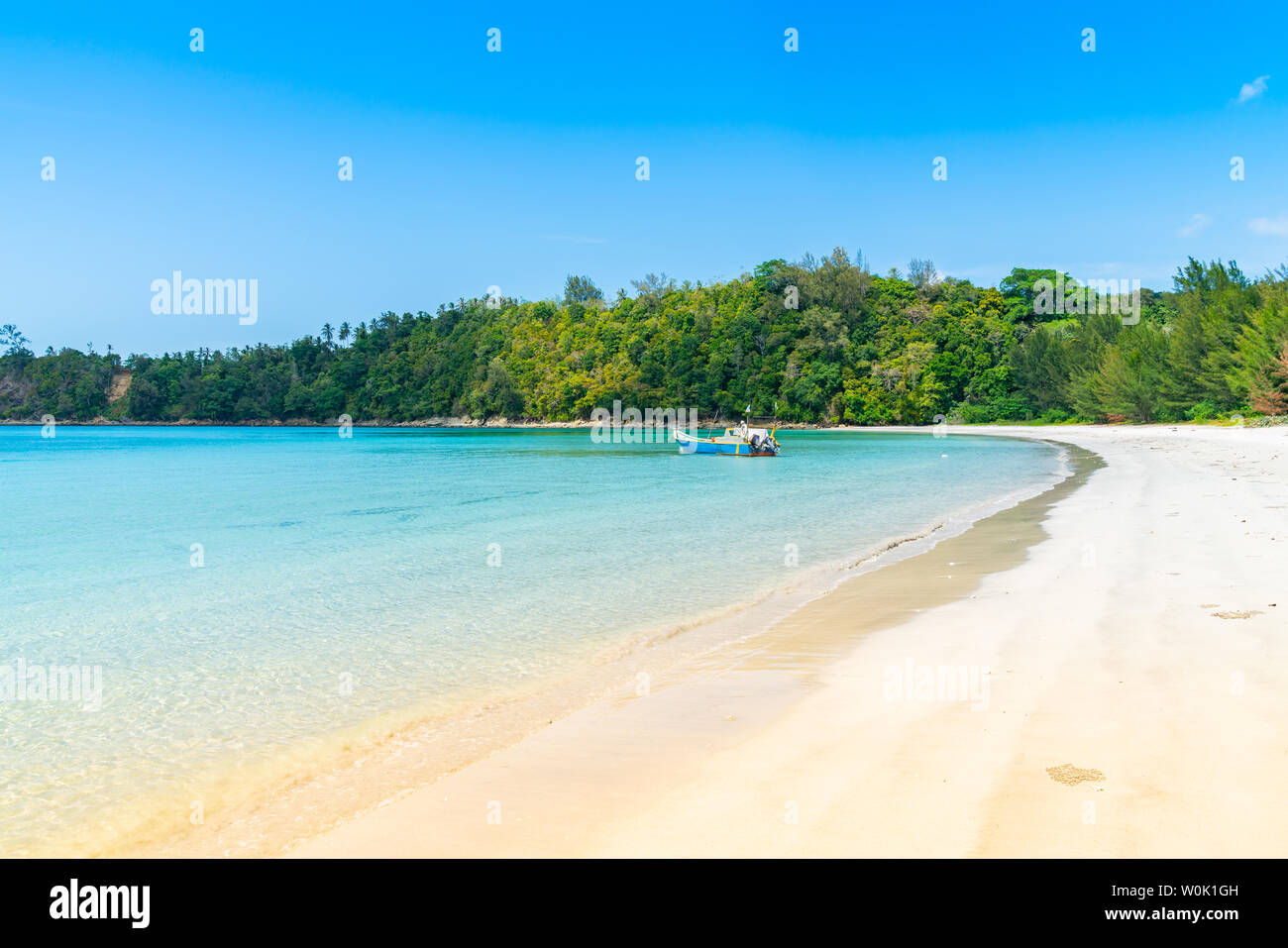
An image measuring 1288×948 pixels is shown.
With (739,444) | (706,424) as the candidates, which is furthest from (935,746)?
(706,424)

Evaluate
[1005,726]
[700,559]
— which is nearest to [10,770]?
[1005,726]

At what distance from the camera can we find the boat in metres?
50.7

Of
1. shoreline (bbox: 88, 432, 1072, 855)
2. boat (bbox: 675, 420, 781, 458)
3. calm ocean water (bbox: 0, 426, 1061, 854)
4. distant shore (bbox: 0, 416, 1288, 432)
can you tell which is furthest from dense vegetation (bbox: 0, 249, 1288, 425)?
shoreline (bbox: 88, 432, 1072, 855)

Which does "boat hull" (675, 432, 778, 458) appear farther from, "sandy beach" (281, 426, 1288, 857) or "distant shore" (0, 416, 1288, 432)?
"sandy beach" (281, 426, 1288, 857)

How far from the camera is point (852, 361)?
363ft

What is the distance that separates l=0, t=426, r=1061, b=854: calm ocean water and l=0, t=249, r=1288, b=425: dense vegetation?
39007mm

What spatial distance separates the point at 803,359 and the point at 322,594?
10615 cm

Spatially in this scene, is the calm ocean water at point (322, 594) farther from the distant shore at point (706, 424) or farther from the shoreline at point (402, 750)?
the distant shore at point (706, 424)

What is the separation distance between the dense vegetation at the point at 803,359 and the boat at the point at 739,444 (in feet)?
89.3

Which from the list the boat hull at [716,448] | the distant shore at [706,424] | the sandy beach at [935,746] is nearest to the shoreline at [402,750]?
the sandy beach at [935,746]

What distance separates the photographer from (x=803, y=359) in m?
113

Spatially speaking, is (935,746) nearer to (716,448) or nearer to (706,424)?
(716,448)

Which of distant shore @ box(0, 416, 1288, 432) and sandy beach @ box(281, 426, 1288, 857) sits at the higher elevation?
distant shore @ box(0, 416, 1288, 432)

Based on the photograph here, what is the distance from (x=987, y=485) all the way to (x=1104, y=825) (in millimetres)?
25376
